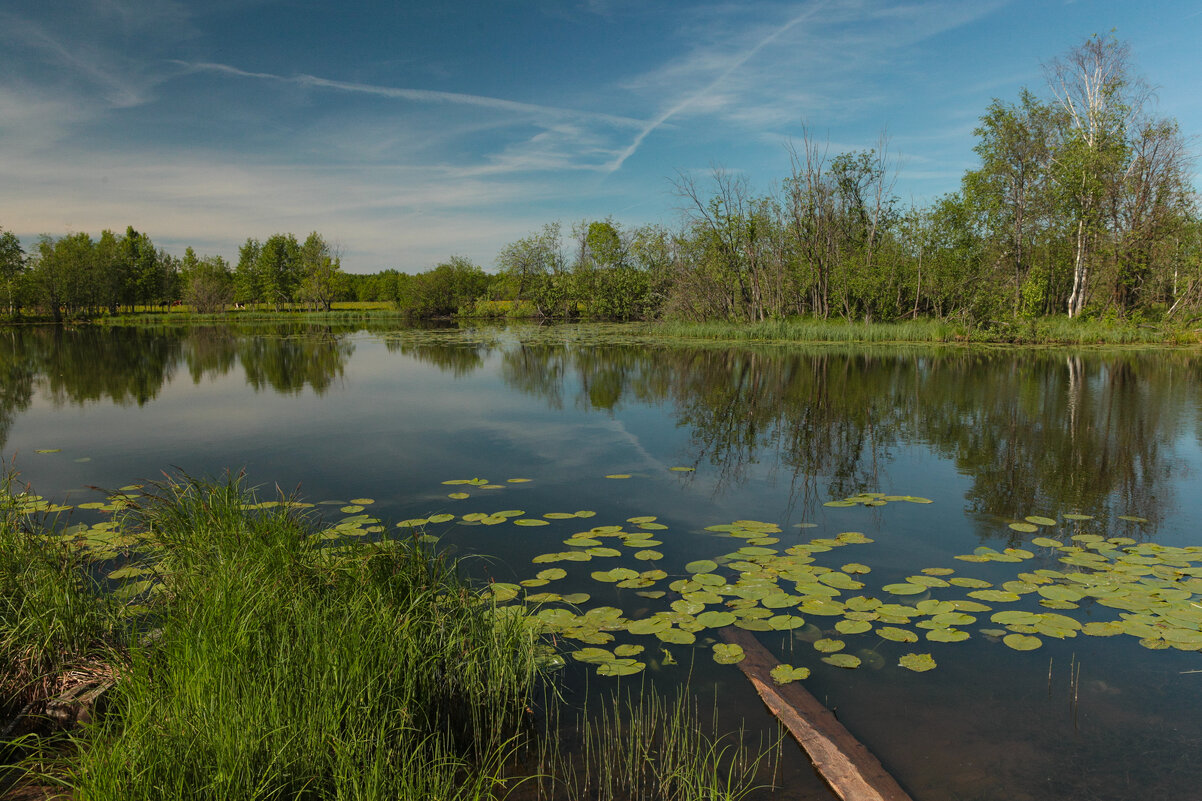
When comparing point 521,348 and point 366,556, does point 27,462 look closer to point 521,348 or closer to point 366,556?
point 366,556

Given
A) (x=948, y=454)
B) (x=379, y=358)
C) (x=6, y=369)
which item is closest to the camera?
(x=948, y=454)

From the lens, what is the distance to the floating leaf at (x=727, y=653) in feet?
11.8

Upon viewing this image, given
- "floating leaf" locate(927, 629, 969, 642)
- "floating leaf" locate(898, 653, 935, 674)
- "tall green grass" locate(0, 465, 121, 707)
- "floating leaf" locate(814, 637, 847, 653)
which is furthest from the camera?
"floating leaf" locate(927, 629, 969, 642)

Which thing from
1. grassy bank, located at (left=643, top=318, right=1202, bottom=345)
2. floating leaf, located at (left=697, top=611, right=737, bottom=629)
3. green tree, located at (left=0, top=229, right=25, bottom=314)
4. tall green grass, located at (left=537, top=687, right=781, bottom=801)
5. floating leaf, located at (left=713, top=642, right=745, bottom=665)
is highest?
green tree, located at (left=0, top=229, right=25, bottom=314)

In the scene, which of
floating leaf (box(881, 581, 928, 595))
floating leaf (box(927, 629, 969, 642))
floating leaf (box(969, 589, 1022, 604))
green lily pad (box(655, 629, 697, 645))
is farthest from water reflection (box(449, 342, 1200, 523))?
green lily pad (box(655, 629, 697, 645))

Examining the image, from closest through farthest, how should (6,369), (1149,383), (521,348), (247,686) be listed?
(247,686)
(1149,383)
(6,369)
(521,348)

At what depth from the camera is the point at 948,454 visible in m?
8.56

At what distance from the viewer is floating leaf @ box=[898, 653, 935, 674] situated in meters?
3.55

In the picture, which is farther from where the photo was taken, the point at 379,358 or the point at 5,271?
the point at 5,271

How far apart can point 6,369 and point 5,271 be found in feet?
153

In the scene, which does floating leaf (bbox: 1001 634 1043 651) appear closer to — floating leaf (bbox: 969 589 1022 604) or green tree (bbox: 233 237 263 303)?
floating leaf (bbox: 969 589 1022 604)

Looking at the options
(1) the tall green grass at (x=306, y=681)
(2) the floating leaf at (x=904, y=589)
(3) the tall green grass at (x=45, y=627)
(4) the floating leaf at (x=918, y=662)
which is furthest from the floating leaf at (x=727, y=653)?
(3) the tall green grass at (x=45, y=627)

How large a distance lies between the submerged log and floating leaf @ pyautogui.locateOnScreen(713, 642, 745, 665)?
0.14 feet

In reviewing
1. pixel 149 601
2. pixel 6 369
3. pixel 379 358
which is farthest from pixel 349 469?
pixel 6 369
